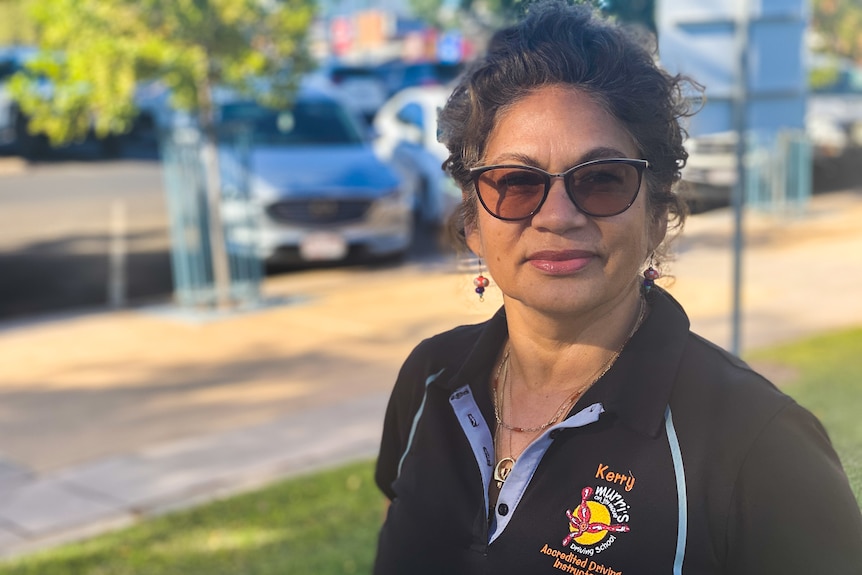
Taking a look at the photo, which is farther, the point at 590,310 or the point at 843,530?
the point at 590,310

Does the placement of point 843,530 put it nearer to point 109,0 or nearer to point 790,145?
point 109,0

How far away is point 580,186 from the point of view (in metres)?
1.78

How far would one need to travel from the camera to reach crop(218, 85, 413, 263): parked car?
10.1 meters

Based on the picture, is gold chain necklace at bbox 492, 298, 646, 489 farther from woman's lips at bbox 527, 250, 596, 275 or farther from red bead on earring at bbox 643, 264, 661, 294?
woman's lips at bbox 527, 250, 596, 275

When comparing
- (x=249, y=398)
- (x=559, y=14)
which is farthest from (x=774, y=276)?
(x=559, y=14)

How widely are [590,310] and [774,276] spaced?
893 cm

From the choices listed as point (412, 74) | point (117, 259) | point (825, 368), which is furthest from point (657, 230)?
point (412, 74)

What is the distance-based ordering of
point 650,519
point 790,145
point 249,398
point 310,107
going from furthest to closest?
point 790,145 → point 310,107 → point 249,398 → point 650,519

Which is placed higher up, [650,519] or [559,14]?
[559,14]

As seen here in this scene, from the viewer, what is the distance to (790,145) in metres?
14.5

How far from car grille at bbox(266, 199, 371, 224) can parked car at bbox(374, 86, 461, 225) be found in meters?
2.46

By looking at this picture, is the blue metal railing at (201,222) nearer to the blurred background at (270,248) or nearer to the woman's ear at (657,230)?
the blurred background at (270,248)

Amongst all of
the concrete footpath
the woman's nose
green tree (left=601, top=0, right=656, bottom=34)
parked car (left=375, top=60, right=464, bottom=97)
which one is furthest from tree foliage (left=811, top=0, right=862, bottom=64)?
parked car (left=375, top=60, right=464, bottom=97)

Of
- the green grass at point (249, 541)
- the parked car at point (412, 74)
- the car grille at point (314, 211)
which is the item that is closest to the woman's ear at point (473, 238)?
the green grass at point (249, 541)
